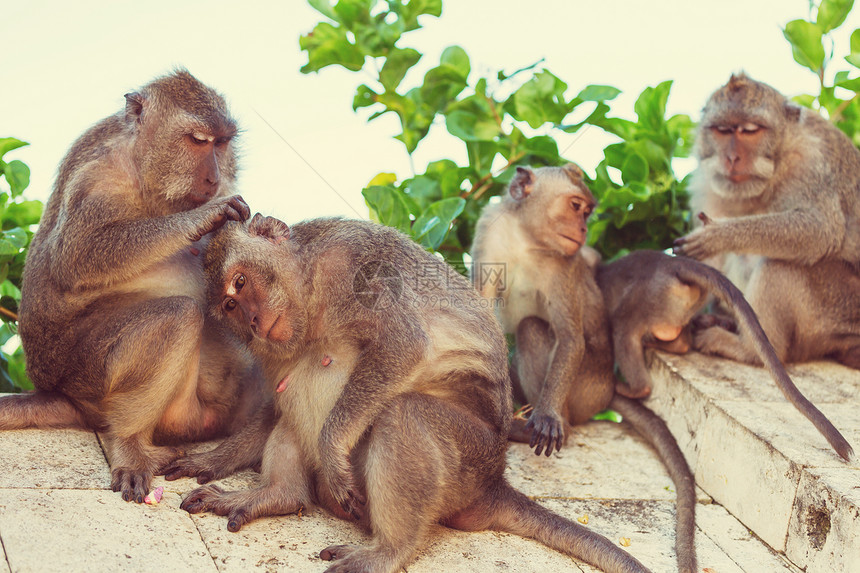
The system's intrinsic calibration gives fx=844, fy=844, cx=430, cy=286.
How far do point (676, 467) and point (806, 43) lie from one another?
378cm

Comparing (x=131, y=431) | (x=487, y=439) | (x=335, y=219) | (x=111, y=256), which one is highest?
(x=335, y=219)

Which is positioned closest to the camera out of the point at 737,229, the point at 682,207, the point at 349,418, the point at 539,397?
the point at 349,418

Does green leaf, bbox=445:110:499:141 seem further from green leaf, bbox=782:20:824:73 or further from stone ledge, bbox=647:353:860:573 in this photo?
green leaf, bbox=782:20:824:73

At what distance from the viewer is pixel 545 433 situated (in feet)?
15.8

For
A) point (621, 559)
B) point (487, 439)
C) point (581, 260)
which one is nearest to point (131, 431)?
point (487, 439)

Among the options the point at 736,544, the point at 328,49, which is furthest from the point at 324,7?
the point at 736,544

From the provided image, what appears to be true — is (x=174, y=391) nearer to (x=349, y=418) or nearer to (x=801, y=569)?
(x=349, y=418)

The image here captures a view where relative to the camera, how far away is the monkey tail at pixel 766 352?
4.01 meters

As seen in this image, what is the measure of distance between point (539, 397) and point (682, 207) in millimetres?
2535

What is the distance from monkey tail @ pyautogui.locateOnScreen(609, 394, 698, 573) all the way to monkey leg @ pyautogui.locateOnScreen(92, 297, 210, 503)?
2463mm

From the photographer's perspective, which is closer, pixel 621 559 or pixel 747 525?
pixel 621 559

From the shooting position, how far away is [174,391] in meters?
4.14

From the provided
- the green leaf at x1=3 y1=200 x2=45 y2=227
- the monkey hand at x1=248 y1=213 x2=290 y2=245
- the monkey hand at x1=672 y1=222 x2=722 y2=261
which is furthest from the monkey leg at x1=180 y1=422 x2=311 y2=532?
the monkey hand at x1=672 y1=222 x2=722 y2=261

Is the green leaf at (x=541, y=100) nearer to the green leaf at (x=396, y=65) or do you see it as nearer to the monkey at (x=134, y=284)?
the green leaf at (x=396, y=65)
